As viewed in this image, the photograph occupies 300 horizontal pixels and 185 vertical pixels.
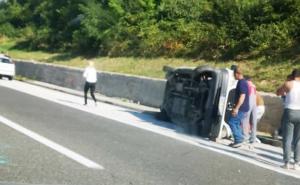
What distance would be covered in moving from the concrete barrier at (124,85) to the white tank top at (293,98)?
4102mm

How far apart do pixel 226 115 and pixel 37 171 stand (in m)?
7.26

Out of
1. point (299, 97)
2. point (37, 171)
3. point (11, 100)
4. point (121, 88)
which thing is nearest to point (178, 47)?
point (121, 88)

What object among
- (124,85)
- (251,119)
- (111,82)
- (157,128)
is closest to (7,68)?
(111,82)

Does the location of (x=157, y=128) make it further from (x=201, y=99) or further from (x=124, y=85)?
(x=124, y=85)

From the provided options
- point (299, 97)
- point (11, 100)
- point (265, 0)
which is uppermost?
point (265, 0)

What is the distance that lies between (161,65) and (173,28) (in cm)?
378

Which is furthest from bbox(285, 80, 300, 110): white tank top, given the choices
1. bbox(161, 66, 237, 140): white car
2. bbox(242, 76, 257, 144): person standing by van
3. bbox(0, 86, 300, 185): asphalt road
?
bbox(161, 66, 237, 140): white car

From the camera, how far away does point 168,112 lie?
58.1 ft

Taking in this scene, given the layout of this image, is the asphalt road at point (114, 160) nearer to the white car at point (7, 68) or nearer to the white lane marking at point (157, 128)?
the white lane marking at point (157, 128)

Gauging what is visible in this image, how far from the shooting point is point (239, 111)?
13.8 m

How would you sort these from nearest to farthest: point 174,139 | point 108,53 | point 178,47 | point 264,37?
1. point 174,139
2. point 264,37
3. point 178,47
4. point 108,53

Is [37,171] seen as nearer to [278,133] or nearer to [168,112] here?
[278,133]

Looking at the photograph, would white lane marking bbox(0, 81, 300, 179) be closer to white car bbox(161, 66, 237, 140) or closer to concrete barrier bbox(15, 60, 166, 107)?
white car bbox(161, 66, 237, 140)

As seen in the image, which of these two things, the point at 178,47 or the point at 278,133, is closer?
the point at 278,133
